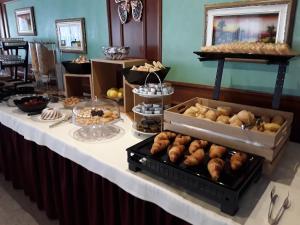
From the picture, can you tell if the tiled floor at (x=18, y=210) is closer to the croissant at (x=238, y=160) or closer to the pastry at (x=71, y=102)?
the pastry at (x=71, y=102)

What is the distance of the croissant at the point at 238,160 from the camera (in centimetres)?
73

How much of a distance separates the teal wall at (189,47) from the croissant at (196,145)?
18.7 inches

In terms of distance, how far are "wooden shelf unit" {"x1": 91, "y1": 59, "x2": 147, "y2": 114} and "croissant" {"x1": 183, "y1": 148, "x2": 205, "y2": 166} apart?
724 millimetres

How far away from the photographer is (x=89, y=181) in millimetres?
1124

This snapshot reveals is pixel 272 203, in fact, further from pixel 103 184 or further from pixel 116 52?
pixel 116 52

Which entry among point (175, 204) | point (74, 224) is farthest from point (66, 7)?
point (175, 204)

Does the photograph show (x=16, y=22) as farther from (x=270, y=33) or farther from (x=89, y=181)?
(x=270, y=33)

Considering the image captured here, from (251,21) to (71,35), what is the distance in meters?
1.42

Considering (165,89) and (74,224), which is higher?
(165,89)

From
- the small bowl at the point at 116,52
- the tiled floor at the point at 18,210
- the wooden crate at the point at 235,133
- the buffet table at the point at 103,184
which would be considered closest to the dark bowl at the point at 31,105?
the buffet table at the point at 103,184

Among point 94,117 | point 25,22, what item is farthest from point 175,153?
point 25,22

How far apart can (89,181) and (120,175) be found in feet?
0.99

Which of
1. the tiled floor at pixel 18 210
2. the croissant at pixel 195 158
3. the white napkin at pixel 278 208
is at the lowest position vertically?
the tiled floor at pixel 18 210

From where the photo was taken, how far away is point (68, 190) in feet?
4.16
